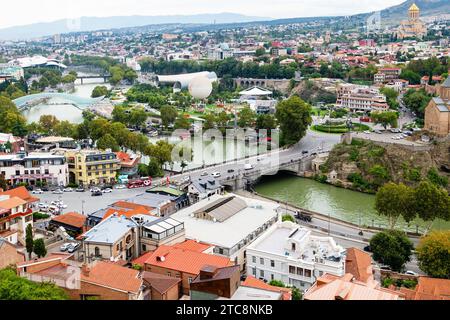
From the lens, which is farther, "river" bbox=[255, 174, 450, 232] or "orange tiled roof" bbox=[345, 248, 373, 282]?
"river" bbox=[255, 174, 450, 232]

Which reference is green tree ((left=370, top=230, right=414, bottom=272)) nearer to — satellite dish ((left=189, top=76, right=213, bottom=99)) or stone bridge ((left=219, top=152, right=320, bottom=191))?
stone bridge ((left=219, top=152, right=320, bottom=191))

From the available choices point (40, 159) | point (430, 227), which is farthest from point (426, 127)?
point (40, 159)

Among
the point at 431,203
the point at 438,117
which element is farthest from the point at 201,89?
the point at 431,203

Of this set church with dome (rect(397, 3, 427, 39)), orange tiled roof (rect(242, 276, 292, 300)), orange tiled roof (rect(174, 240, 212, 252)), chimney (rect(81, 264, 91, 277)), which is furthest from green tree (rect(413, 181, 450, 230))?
church with dome (rect(397, 3, 427, 39))

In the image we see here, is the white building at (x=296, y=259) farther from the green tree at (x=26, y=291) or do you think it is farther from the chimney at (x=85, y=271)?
the green tree at (x=26, y=291)

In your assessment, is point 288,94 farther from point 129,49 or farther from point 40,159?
A: point 129,49
